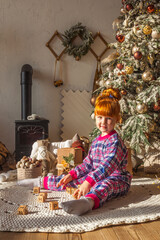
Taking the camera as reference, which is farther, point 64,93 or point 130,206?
point 64,93

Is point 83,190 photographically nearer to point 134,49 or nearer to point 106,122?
point 106,122

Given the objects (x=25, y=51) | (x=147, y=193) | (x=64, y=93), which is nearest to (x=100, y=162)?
(x=147, y=193)

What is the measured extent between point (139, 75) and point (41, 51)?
1.80 metres

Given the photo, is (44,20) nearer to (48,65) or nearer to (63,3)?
(63,3)

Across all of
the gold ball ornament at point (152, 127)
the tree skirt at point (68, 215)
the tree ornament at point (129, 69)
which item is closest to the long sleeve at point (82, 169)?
the tree skirt at point (68, 215)

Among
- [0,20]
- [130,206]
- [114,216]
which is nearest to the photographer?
[114,216]

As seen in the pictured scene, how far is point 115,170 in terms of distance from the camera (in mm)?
1762

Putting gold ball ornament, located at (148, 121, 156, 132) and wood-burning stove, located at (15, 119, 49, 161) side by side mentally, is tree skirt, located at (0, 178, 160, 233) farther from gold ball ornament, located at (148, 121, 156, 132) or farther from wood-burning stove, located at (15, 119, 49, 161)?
wood-burning stove, located at (15, 119, 49, 161)

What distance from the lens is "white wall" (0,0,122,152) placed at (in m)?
4.10

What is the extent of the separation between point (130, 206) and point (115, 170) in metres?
0.28

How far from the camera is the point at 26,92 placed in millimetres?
3891

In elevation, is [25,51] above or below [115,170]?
above

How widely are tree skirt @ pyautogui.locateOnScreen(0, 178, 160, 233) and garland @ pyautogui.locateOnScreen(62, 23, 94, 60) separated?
109 inches

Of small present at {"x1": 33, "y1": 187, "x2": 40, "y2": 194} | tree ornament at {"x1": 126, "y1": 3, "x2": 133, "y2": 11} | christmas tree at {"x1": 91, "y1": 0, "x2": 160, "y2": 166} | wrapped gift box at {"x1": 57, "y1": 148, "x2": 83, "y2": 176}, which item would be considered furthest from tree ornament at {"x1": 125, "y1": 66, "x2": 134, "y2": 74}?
small present at {"x1": 33, "y1": 187, "x2": 40, "y2": 194}
